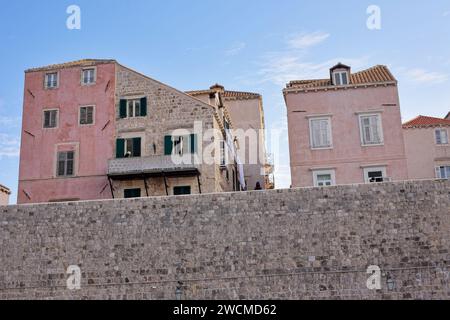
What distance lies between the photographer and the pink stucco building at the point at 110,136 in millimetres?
29531

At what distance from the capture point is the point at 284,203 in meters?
22.1

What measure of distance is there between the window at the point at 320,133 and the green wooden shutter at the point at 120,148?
32.6ft

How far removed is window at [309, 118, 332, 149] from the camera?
29.0m

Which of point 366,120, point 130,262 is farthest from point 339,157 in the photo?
point 130,262

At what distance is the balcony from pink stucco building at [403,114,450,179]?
53.1 ft

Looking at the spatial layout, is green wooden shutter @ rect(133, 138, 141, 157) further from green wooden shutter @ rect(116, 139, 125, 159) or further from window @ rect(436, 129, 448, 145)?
window @ rect(436, 129, 448, 145)

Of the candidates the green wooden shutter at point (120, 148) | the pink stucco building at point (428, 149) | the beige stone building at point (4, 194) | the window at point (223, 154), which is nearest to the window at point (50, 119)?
the green wooden shutter at point (120, 148)

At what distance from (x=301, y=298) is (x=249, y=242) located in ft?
9.21

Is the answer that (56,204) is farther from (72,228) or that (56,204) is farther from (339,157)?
(339,157)

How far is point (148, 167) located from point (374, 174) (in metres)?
11.3

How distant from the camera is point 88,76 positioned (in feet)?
107

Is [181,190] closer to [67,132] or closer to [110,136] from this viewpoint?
[110,136]

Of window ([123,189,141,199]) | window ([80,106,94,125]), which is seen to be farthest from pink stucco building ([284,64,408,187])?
window ([80,106,94,125])
